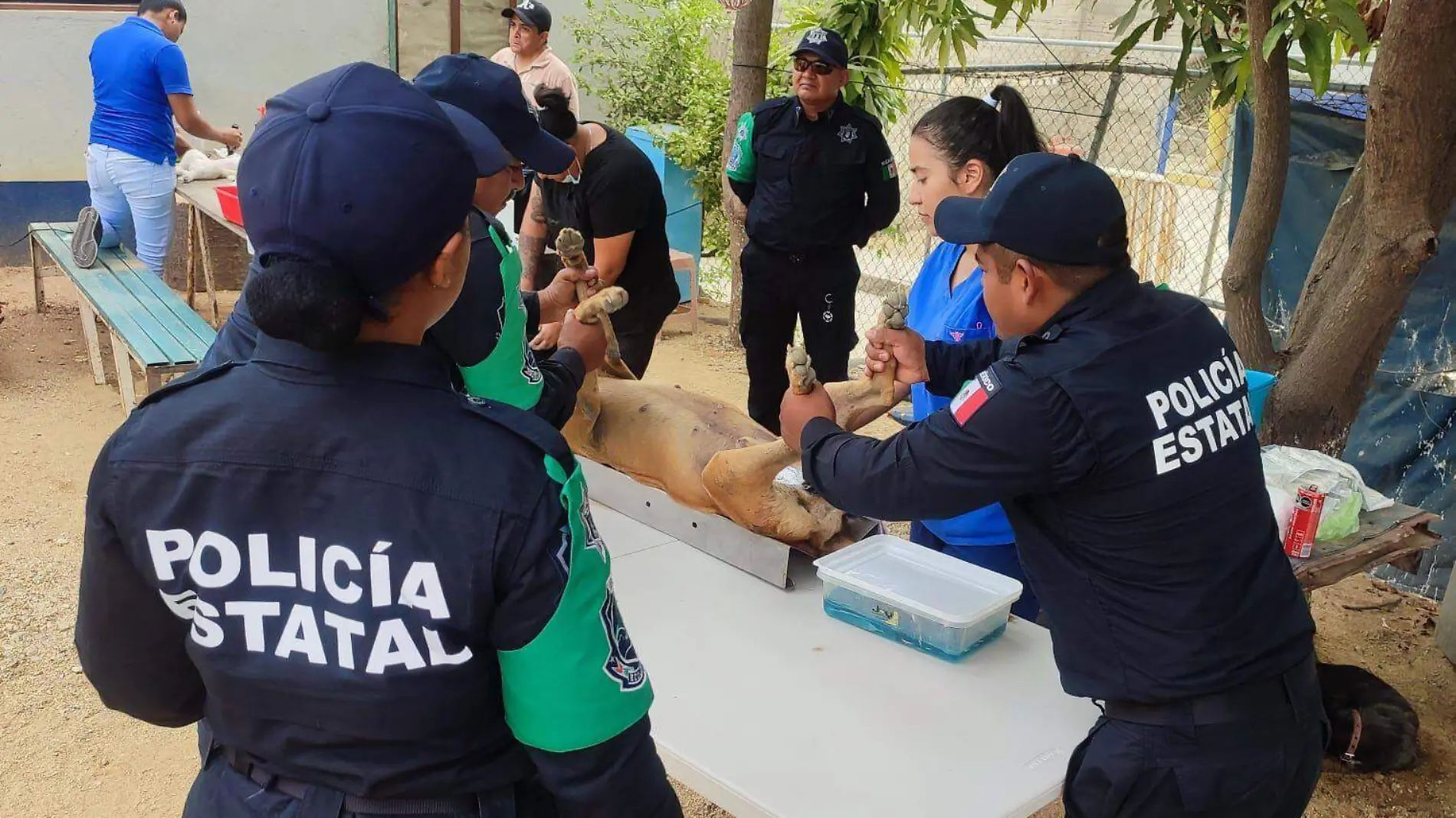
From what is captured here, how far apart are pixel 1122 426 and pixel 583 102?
318 inches

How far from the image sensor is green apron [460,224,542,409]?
1953mm

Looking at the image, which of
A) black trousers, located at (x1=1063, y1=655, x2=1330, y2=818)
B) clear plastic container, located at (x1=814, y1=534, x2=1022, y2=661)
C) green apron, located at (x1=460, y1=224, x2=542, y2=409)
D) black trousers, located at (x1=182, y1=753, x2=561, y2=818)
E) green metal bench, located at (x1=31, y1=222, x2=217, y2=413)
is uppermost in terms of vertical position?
green apron, located at (x1=460, y1=224, x2=542, y2=409)

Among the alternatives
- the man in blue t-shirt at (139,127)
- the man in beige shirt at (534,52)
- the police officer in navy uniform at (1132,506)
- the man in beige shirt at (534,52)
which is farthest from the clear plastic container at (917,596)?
the man in blue t-shirt at (139,127)

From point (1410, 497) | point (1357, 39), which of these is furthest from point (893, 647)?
point (1410, 497)

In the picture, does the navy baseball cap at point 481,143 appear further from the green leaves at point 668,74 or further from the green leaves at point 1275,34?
the green leaves at point 668,74

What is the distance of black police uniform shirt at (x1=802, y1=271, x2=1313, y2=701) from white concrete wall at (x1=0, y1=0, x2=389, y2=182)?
24.3 ft

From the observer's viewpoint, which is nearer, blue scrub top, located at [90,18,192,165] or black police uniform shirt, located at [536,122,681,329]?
black police uniform shirt, located at [536,122,681,329]

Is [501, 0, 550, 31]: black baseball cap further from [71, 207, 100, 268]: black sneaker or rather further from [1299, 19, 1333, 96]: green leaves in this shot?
[1299, 19, 1333, 96]: green leaves

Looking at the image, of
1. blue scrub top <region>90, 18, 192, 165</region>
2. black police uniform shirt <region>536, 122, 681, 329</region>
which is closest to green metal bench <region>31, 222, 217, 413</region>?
blue scrub top <region>90, 18, 192, 165</region>

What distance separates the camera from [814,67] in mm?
4359

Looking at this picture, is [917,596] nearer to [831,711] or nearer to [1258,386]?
[831,711]

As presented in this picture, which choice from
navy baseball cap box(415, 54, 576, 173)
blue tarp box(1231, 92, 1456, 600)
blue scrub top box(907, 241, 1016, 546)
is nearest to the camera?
navy baseball cap box(415, 54, 576, 173)

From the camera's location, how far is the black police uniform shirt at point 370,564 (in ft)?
3.34

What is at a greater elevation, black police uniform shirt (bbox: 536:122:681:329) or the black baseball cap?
the black baseball cap
